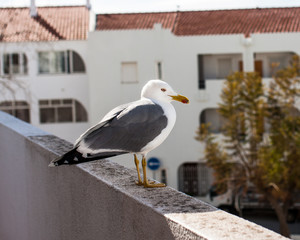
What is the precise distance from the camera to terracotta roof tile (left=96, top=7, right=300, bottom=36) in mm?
26188

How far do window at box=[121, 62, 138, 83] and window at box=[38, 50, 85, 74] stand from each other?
1.95 meters

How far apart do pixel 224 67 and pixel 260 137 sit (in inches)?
263

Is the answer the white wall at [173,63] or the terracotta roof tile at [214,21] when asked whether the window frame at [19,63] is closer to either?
the white wall at [173,63]

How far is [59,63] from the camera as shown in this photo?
88.4ft

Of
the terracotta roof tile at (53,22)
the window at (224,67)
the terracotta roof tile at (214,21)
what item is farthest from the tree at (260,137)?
the terracotta roof tile at (53,22)

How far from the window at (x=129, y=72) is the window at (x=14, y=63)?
13.2ft

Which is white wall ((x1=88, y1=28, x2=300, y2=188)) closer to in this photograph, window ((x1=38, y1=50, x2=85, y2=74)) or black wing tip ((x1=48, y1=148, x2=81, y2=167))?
window ((x1=38, y1=50, x2=85, y2=74))

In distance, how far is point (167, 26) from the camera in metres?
27.0

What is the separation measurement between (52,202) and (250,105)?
16.5 meters

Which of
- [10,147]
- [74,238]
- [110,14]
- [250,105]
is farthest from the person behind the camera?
[110,14]

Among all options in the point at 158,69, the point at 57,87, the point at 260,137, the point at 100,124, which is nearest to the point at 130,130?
the point at 100,124

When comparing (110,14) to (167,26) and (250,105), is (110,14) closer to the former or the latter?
(167,26)

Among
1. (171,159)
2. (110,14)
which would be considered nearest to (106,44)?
(110,14)

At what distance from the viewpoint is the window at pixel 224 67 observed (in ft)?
88.3
